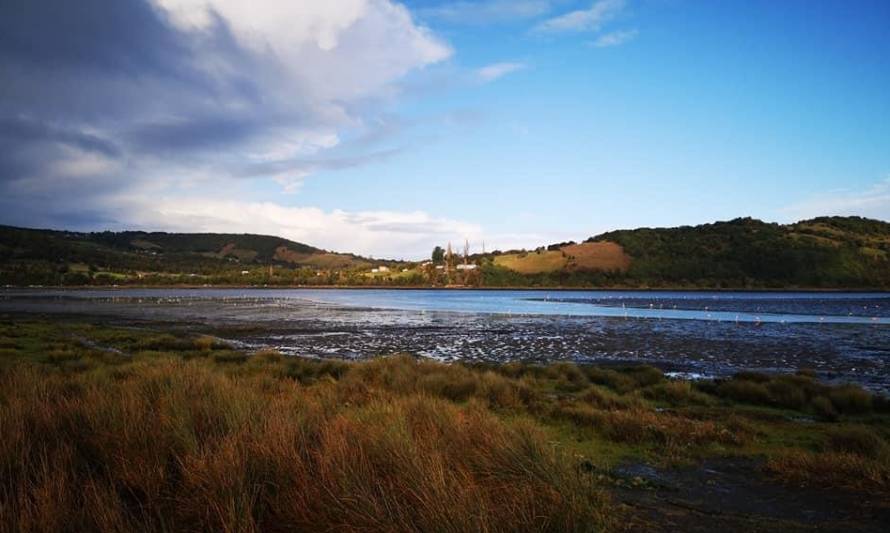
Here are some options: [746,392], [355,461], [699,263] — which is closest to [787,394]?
[746,392]

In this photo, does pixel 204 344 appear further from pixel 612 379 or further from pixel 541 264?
pixel 541 264

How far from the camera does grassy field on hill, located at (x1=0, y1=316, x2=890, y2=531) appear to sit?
201 inches

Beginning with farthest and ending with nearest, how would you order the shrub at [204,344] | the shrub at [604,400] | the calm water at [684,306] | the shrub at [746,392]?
the calm water at [684,306] → the shrub at [204,344] → the shrub at [746,392] → the shrub at [604,400]

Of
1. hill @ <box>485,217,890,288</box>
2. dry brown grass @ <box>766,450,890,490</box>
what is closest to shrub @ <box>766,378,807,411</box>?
dry brown grass @ <box>766,450,890,490</box>

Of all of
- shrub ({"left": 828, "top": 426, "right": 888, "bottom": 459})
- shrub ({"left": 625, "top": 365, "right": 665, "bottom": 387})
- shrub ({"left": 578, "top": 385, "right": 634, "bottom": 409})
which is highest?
shrub ({"left": 828, "top": 426, "right": 888, "bottom": 459})

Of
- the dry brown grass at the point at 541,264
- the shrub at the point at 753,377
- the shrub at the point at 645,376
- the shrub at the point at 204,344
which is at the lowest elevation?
the shrub at the point at 204,344

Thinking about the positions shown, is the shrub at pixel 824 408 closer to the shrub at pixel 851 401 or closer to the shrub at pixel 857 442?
the shrub at pixel 851 401

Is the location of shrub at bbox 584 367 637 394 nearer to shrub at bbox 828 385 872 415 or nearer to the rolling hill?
shrub at bbox 828 385 872 415

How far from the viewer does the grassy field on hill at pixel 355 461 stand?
16.7 feet

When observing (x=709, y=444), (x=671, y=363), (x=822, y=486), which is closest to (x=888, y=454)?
(x=822, y=486)

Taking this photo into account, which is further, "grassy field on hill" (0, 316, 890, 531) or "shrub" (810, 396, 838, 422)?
"shrub" (810, 396, 838, 422)

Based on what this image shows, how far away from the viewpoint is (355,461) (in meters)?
5.93

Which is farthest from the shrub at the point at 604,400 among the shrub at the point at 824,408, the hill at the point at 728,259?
the hill at the point at 728,259

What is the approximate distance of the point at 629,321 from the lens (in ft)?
180
